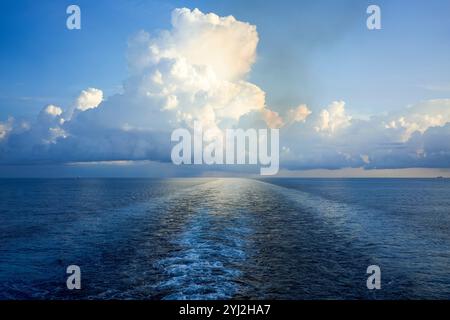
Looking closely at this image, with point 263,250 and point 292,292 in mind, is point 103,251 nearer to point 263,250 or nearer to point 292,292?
point 263,250

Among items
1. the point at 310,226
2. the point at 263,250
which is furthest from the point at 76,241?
the point at 310,226

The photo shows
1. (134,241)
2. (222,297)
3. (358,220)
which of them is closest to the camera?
(222,297)

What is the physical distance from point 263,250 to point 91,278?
1531cm

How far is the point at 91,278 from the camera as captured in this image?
22.2 metres

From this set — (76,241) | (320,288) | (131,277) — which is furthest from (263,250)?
(76,241)

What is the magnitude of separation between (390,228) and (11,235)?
50.7 m

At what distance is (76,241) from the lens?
1396 inches

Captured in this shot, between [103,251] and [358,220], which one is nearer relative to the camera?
[103,251]

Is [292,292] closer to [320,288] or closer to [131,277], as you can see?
[320,288]

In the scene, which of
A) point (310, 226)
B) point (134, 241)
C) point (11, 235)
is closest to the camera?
point (134, 241)
